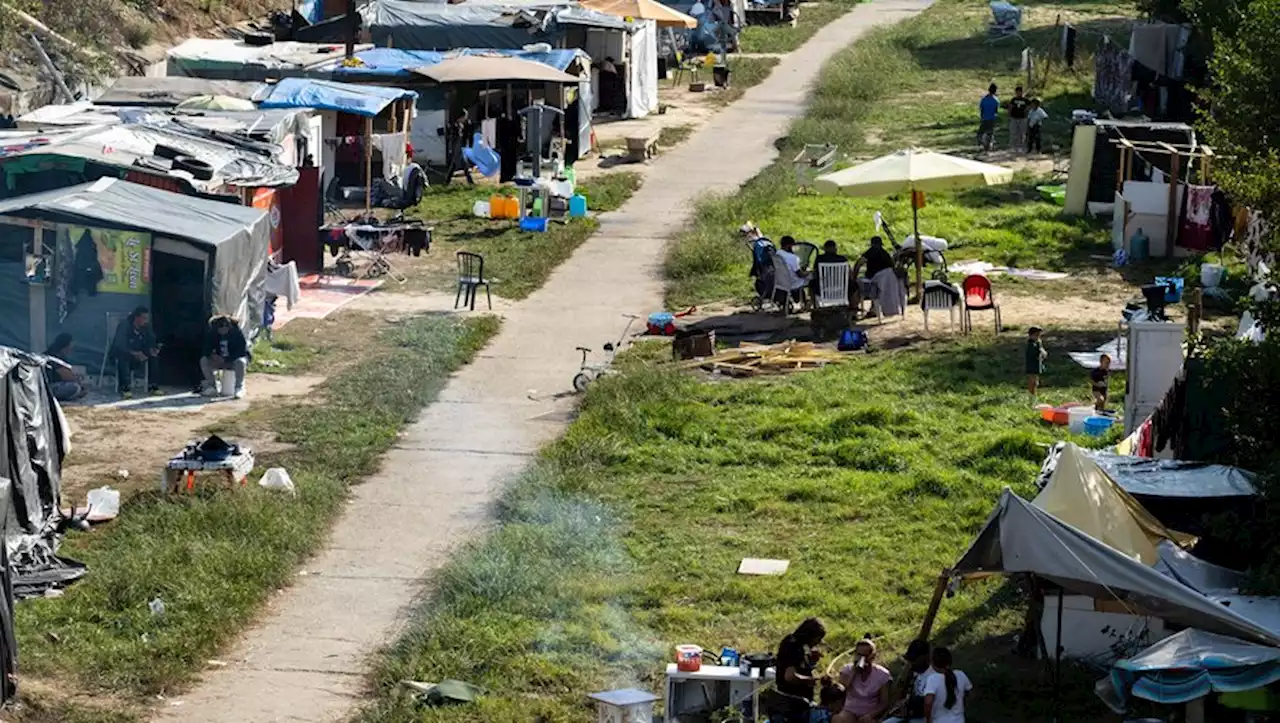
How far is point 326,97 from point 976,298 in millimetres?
11510

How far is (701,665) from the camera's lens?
42.5 ft

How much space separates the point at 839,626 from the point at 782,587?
84 centimetres

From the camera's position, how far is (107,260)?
69.0 ft

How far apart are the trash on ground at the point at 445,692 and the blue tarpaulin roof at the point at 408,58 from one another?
74.3ft

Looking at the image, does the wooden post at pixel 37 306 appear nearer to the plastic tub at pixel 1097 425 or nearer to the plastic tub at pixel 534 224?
the plastic tub at pixel 1097 425

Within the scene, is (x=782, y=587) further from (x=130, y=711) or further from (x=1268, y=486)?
(x=130, y=711)

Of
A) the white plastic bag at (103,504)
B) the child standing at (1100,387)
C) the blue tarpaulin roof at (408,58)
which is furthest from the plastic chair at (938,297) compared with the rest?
the blue tarpaulin roof at (408,58)

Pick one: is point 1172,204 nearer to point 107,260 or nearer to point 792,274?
point 792,274

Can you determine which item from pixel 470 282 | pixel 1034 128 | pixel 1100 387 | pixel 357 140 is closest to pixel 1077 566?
pixel 1100 387

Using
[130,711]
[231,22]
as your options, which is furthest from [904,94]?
[130,711]

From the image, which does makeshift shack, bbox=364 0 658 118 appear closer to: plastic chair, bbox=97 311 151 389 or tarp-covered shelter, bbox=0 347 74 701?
plastic chair, bbox=97 311 151 389

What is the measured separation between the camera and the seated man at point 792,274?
2467cm

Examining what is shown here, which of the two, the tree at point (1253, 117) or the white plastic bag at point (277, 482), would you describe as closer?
the tree at point (1253, 117)

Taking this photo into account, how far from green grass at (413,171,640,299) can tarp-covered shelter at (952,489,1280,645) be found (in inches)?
558
